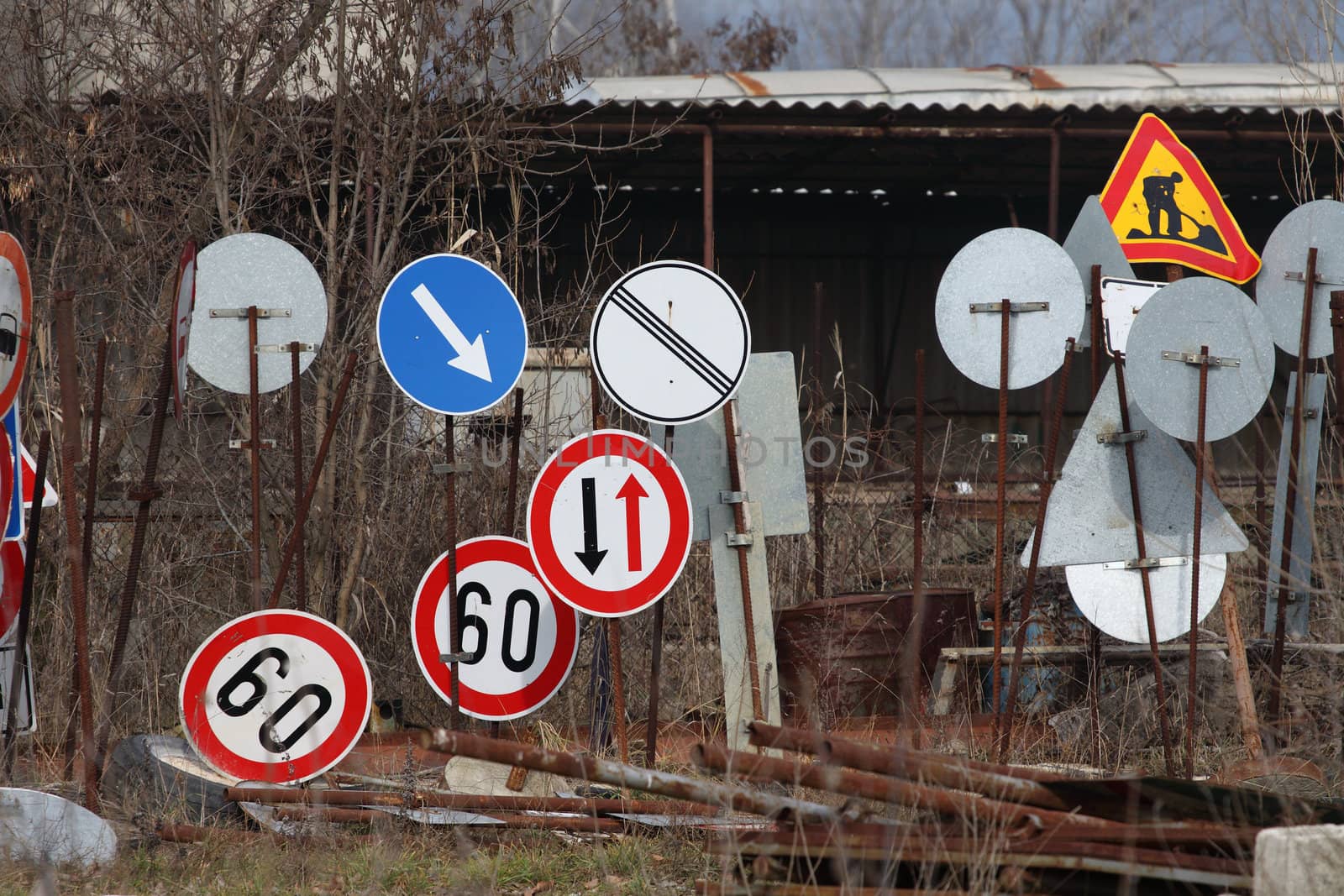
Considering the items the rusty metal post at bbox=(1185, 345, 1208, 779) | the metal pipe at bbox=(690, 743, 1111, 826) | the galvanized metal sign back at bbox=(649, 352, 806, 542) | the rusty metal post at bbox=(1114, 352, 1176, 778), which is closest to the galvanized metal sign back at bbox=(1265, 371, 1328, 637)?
the rusty metal post at bbox=(1185, 345, 1208, 779)

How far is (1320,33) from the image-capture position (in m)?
9.53

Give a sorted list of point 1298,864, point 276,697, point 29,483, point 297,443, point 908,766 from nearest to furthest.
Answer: point 1298,864 → point 908,766 → point 276,697 → point 297,443 → point 29,483

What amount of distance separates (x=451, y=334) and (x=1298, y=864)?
150 inches

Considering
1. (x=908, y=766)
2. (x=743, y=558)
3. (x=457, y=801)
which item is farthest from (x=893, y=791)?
(x=743, y=558)

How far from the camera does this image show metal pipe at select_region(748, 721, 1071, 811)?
3.71 meters

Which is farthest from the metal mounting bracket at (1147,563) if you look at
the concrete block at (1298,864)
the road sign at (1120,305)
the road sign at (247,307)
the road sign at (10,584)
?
the road sign at (10,584)

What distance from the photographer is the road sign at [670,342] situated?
5711 millimetres

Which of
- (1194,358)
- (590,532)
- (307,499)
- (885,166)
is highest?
(885,166)

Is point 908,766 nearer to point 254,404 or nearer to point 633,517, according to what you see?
point 633,517

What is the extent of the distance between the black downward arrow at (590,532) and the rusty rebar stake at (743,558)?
0.76 metres

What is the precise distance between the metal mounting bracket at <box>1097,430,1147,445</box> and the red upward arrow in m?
2.14

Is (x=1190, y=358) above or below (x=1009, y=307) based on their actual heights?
below

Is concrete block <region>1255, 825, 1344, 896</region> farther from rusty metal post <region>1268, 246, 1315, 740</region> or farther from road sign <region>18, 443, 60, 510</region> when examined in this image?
road sign <region>18, 443, 60, 510</region>

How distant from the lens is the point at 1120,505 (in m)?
6.19
